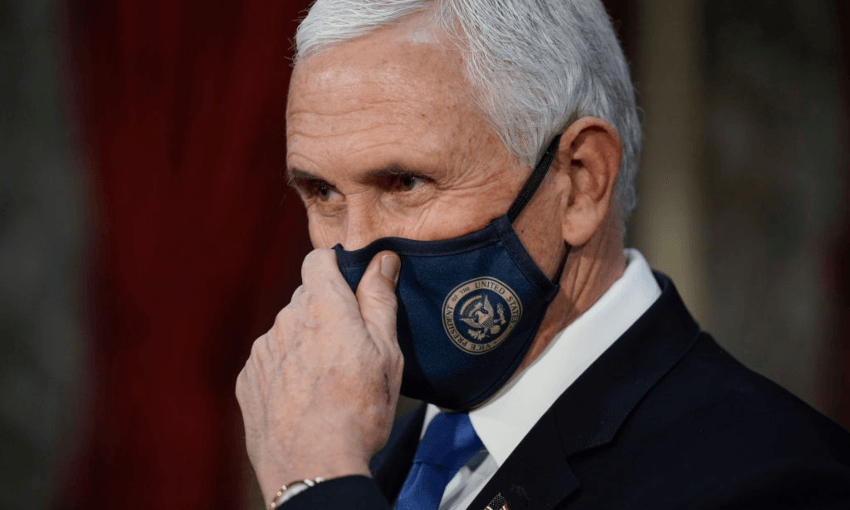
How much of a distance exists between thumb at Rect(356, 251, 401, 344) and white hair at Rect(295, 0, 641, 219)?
406 mm

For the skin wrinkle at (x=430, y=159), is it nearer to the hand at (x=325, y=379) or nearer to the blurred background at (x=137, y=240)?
the hand at (x=325, y=379)

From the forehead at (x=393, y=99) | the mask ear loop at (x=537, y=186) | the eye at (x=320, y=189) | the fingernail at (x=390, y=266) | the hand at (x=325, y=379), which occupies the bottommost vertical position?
the hand at (x=325, y=379)

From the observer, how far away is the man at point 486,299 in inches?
65.2

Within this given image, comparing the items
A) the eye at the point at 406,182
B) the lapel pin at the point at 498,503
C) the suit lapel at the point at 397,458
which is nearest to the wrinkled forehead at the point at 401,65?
the eye at the point at 406,182

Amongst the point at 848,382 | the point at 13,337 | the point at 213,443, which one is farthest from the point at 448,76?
the point at 848,382

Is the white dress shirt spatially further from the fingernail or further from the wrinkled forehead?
the wrinkled forehead

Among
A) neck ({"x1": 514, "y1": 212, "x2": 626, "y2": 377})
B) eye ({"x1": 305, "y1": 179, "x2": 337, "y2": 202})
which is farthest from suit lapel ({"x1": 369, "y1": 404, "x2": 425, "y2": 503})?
eye ({"x1": 305, "y1": 179, "x2": 337, "y2": 202})

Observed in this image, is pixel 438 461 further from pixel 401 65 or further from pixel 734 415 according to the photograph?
pixel 401 65

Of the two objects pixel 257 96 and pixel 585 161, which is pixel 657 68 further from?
pixel 585 161

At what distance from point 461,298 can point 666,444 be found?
55cm

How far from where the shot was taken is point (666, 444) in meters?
1.71

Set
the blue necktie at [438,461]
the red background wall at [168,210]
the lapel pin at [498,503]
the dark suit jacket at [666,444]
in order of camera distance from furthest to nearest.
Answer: the red background wall at [168,210], the blue necktie at [438,461], the lapel pin at [498,503], the dark suit jacket at [666,444]

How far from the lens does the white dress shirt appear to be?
1901 mm

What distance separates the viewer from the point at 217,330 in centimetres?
339
